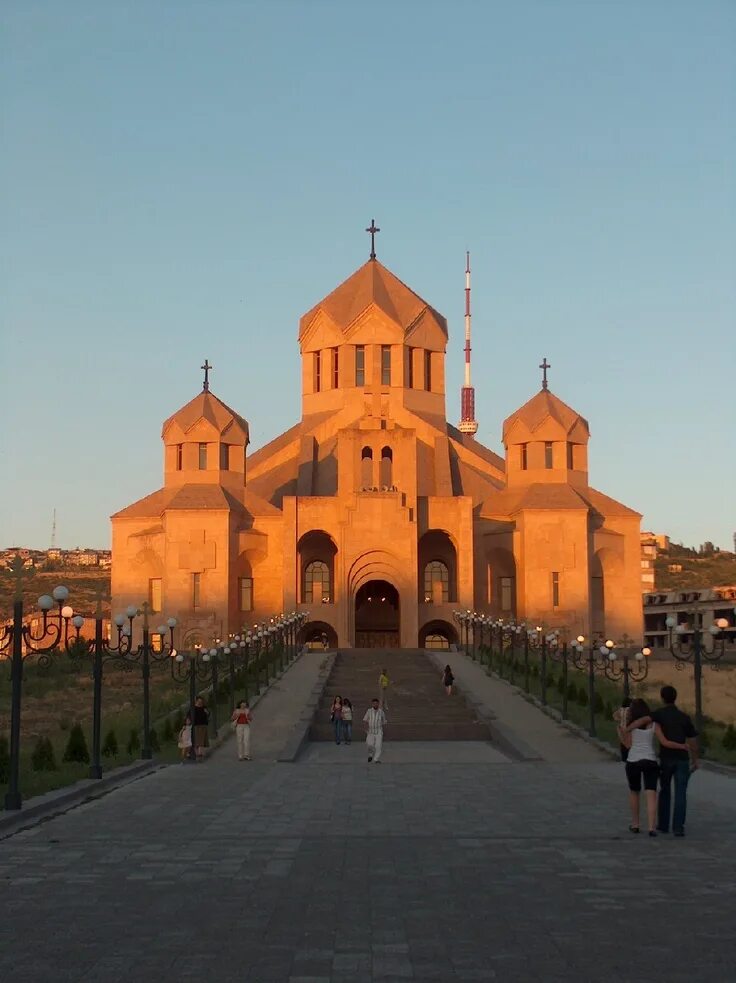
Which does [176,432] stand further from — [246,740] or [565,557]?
[246,740]

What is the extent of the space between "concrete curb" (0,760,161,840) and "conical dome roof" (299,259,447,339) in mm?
30110

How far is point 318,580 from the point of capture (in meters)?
43.4

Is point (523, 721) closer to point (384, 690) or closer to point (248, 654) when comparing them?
point (384, 690)

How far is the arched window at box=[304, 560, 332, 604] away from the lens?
142ft

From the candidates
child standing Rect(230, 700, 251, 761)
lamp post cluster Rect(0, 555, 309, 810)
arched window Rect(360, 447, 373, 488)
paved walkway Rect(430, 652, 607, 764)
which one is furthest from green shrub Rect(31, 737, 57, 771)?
arched window Rect(360, 447, 373, 488)

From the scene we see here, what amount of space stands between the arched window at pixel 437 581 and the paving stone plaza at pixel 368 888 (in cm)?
2991

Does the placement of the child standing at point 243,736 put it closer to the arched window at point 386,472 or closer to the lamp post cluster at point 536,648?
the lamp post cluster at point 536,648

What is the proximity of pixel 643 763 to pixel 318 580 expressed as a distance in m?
33.9

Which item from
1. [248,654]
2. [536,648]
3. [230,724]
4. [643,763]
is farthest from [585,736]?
[536,648]

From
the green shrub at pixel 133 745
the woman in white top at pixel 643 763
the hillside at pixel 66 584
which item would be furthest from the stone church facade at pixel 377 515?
the woman in white top at pixel 643 763

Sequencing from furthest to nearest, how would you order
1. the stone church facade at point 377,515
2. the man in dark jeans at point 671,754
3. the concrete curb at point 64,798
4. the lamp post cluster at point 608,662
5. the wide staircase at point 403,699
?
the stone church facade at point 377,515
the wide staircase at point 403,699
the lamp post cluster at point 608,662
the concrete curb at point 64,798
the man in dark jeans at point 671,754

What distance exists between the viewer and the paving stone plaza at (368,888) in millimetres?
5473

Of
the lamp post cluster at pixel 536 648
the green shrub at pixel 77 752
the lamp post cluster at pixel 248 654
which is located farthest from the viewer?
the lamp post cluster at pixel 536 648

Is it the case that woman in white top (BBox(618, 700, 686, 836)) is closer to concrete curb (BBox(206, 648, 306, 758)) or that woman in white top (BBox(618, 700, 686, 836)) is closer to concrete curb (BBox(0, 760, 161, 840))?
concrete curb (BBox(0, 760, 161, 840))
